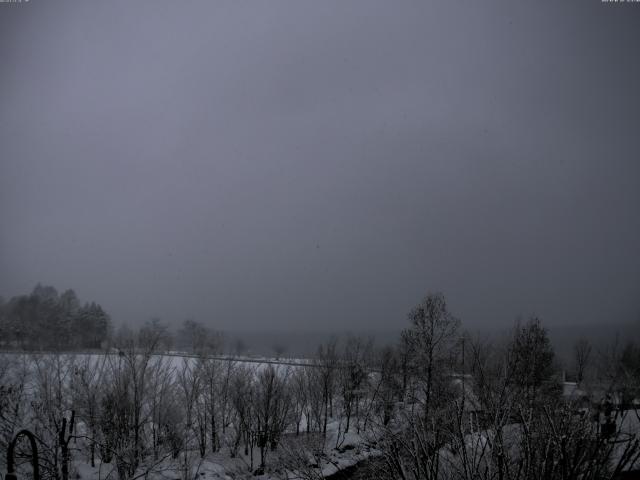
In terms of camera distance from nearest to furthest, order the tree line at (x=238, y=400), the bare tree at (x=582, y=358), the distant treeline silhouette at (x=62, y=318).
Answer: the tree line at (x=238, y=400) < the bare tree at (x=582, y=358) < the distant treeline silhouette at (x=62, y=318)

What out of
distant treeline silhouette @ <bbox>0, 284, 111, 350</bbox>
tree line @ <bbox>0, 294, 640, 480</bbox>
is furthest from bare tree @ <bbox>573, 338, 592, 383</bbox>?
distant treeline silhouette @ <bbox>0, 284, 111, 350</bbox>

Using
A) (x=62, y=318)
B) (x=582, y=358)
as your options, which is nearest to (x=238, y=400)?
(x=582, y=358)

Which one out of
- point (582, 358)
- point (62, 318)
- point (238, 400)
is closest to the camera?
point (238, 400)

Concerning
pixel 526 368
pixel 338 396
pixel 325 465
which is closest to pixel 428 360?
pixel 526 368

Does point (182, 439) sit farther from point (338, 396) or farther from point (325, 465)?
point (338, 396)

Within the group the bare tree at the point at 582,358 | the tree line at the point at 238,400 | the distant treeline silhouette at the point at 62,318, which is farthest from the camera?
the distant treeline silhouette at the point at 62,318

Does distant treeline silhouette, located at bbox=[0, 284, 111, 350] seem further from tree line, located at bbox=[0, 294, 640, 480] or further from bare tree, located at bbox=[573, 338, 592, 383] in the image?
bare tree, located at bbox=[573, 338, 592, 383]

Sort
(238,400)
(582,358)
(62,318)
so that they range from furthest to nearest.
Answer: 1. (62,318)
2. (582,358)
3. (238,400)

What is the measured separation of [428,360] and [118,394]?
24564 mm

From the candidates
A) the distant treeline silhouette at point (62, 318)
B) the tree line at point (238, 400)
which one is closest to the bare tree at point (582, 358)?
the tree line at point (238, 400)

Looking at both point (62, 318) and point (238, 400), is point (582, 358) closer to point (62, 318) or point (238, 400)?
point (238, 400)

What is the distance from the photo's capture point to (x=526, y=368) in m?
29.4

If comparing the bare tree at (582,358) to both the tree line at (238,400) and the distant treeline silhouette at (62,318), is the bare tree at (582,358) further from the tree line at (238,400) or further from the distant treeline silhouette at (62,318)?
the distant treeline silhouette at (62,318)

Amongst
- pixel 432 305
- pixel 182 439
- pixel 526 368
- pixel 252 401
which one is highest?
pixel 432 305
